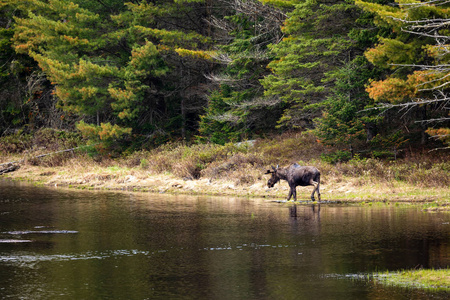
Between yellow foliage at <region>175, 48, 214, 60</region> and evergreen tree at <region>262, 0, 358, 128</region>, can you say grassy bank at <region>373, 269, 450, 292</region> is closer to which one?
evergreen tree at <region>262, 0, 358, 128</region>

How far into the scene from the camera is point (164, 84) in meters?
43.9

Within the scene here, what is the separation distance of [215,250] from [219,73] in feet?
91.7

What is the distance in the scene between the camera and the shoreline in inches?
822

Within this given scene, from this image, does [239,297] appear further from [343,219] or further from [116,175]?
[116,175]

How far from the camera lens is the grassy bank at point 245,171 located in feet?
72.8

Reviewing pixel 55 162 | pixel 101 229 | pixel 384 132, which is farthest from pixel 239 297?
pixel 55 162

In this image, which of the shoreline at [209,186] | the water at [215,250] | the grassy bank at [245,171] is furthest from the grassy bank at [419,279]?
the grassy bank at [245,171]

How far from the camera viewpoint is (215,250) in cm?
1241

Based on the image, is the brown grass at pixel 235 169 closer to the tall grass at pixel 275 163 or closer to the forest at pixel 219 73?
the tall grass at pixel 275 163

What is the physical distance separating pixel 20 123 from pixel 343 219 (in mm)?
40959

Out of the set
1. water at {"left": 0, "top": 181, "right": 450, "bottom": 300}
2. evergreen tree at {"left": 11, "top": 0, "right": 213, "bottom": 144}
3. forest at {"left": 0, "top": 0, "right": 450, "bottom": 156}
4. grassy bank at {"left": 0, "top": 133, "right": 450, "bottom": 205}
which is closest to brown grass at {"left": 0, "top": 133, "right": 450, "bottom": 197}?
grassy bank at {"left": 0, "top": 133, "right": 450, "bottom": 205}

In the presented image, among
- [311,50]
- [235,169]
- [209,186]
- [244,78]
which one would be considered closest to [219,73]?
[244,78]

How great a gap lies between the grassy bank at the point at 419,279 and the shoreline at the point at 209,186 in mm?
9246

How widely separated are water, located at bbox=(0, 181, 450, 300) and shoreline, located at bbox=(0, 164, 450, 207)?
5.39 ft
